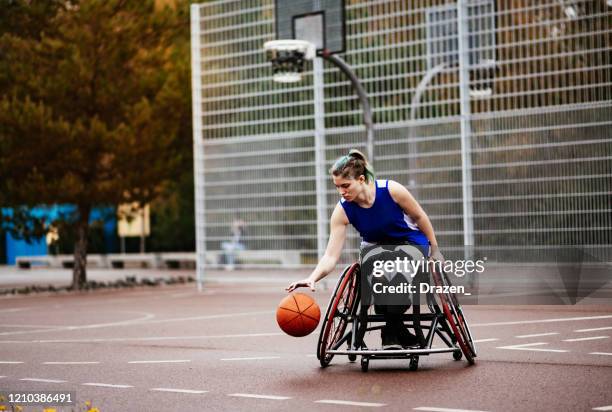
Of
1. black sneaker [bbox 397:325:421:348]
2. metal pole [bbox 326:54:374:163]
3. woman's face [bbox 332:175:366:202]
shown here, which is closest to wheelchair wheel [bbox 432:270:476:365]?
black sneaker [bbox 397:325:421:348]

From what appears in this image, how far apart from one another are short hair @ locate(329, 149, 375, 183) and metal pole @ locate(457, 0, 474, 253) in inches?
412

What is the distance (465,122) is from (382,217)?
10.9m

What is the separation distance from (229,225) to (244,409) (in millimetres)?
16788

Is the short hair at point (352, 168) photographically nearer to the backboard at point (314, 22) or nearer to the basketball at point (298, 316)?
the basketball at point (298, 316)

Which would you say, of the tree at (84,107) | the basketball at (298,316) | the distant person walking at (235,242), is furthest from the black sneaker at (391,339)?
the tree at (84,107)

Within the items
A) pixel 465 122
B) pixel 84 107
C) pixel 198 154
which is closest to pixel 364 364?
pixel 465 122

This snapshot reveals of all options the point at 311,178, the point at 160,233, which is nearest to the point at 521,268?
the point at 311,178

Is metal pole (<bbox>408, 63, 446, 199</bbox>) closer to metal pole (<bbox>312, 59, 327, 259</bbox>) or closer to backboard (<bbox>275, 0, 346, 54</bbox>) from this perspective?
backboard (<bbox>275, 0, 346, 54</bbox>)

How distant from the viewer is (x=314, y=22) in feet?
71.4

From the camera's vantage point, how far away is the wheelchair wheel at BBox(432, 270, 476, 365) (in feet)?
30.0

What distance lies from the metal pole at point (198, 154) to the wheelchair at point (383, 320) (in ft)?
49.8

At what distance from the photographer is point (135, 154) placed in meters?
25.8

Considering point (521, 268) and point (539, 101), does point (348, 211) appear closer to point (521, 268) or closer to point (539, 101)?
point (521, 268)

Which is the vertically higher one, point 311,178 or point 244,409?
point 311,178
